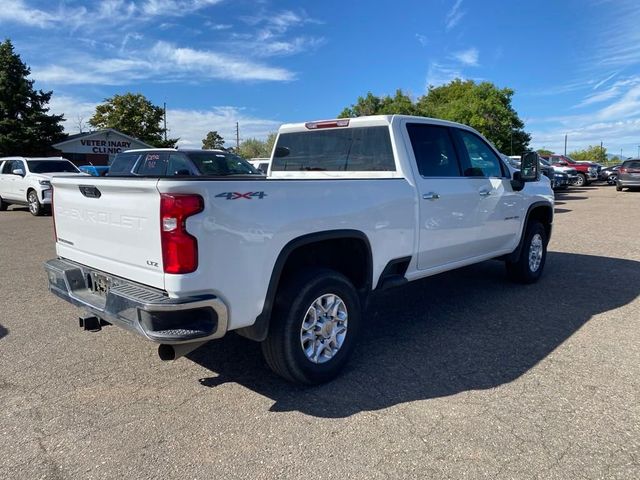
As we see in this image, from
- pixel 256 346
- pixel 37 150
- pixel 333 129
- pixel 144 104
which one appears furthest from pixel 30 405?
pixel 144 104

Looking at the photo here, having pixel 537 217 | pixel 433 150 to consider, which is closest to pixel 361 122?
pixel 433 150

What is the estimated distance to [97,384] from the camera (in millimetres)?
3609

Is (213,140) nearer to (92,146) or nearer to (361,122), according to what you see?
(92,146)

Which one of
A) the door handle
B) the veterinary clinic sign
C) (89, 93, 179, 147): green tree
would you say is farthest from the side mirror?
(89, 93, 179, 147): green tree

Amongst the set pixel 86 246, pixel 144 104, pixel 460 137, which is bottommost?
pixel 86 246

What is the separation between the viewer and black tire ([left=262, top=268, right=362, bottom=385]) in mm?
3301

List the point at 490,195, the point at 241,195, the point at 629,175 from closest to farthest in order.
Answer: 1. the point at 241,195
2. the point at 490,195
3. the point at 629,175

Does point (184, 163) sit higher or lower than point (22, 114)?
lower

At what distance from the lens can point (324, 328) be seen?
3.57 m

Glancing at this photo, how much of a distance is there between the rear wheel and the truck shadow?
80.2 feet

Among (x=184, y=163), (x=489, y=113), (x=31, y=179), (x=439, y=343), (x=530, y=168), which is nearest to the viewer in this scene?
(x=439, y=343)

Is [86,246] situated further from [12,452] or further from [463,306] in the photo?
[463,306]

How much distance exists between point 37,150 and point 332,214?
117 ft

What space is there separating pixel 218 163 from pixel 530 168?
7.89 m
